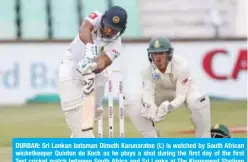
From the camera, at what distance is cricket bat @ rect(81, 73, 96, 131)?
27.5 feet

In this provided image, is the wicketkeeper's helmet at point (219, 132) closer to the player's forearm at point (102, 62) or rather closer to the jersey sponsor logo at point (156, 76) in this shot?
the jersey sponsor logo at point (156, 76)

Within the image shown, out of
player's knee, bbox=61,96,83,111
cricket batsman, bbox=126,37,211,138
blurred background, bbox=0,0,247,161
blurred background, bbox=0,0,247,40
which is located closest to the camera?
player's knee, bbox=61,96,83,111

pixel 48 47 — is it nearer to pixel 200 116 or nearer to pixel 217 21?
pixel 217 21

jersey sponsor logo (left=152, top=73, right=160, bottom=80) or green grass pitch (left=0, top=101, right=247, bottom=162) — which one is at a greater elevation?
green grass pitch (left=0, top=101, right=247, bottom=162)

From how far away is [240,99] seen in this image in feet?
55.9

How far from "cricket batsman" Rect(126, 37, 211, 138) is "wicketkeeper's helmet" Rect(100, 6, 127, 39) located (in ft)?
1.70

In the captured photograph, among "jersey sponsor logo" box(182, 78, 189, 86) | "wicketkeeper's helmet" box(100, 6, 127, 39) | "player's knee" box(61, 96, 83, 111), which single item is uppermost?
"wicketkeeper's helmet" box(100, 6, 127, 39)

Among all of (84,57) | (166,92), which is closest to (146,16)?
(166,92)

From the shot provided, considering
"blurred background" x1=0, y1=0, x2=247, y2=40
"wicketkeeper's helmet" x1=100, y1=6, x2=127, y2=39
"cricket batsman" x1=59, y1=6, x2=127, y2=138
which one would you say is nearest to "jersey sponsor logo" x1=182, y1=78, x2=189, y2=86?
"cricket batsman" x1=59, y1=6, x2=127, y2=138

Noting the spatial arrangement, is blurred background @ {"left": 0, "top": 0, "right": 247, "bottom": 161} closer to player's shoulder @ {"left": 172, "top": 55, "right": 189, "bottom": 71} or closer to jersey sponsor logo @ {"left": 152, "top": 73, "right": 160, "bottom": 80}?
jersey sponsor logo @ {"left": 152, "top": 73, "right": 160, "bottom": 80}

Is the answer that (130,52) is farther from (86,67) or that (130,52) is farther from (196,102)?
(86,67)

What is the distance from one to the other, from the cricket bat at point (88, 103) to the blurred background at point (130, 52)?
252cm

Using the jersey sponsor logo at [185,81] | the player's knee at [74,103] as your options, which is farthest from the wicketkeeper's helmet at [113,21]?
the jersey sponsor logo at [185,81]

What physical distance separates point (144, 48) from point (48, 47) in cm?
153
